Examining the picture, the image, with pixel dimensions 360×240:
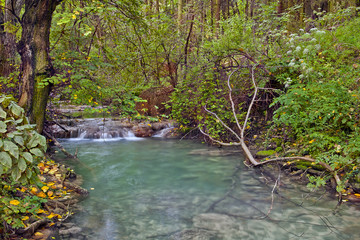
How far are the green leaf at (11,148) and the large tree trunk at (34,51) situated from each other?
307 centimetres

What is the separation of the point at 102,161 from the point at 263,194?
5377mm

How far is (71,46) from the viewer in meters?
6.55

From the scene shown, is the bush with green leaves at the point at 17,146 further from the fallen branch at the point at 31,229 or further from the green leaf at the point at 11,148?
the fallen branch at the point at 31,229

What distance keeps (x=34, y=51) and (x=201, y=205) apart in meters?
4.55

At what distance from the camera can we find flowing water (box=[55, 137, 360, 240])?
4.38 meters

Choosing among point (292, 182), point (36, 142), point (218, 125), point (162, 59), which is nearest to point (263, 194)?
point (292, 182)

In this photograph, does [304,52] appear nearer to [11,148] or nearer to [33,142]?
[33,142]

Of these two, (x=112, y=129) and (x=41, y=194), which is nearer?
(x=41, y=194)

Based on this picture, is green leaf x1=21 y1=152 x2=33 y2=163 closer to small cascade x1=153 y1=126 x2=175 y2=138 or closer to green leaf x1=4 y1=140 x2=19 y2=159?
green leaf x1=4 y1=140 x2=19 y2=159

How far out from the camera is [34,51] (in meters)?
5.15

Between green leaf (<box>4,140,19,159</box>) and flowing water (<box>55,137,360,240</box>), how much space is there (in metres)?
2.44

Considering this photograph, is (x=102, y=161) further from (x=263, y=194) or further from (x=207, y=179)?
(x=263, y=194)

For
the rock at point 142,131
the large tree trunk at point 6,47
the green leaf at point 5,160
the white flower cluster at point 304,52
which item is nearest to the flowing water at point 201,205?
the green leaf at point 5,160

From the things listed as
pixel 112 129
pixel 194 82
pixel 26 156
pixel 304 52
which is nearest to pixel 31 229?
pixel 26 156
